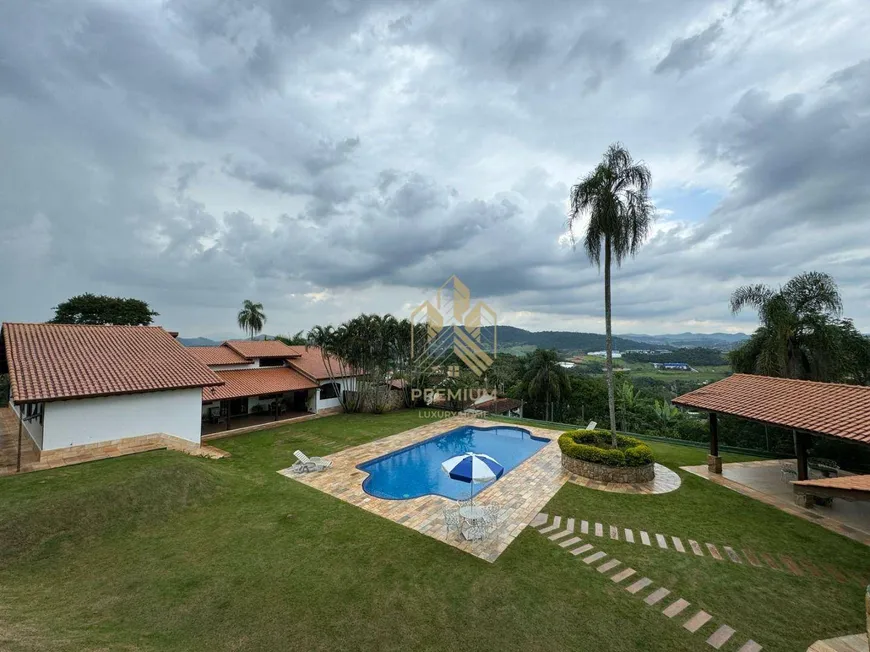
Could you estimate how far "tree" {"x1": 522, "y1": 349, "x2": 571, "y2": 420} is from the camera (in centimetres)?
2988

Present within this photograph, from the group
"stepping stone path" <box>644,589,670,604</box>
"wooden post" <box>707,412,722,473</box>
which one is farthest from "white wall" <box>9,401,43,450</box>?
"wooden post" <box>707,412,722,473</box>

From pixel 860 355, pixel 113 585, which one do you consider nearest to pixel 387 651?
pixel 113 585

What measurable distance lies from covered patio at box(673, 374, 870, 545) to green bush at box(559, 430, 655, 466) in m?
2.65

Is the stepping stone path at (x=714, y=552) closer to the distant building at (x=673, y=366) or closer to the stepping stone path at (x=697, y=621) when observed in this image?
the stepping stone path at (x=697, y=621)

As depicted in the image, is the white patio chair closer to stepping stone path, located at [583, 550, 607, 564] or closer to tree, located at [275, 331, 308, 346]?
stepping stone path, located at [583, 550, 607, 564]

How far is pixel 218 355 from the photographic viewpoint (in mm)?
23781

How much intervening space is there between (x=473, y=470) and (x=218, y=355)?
71.4ft

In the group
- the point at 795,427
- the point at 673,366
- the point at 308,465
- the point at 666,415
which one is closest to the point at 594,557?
the point at 795,427

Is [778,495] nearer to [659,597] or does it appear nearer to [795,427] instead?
[795,427]

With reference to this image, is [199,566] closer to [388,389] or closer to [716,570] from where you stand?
[716,570]

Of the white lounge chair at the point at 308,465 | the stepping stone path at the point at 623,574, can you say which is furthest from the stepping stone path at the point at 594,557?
the white lounge chair at the point at 308,465

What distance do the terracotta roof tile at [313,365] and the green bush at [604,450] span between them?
17.0m

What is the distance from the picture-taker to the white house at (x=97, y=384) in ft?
40.5

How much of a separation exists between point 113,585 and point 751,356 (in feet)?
83.8
